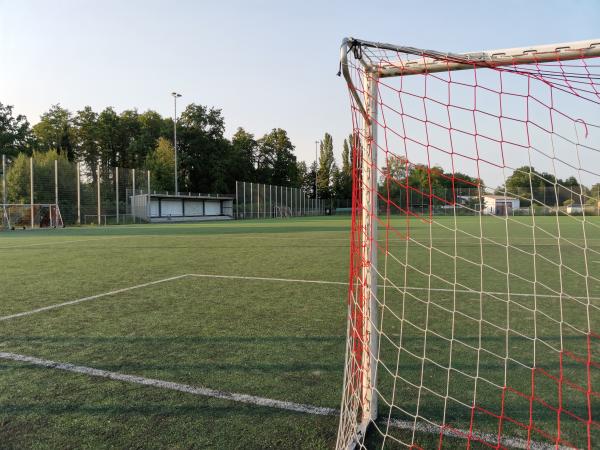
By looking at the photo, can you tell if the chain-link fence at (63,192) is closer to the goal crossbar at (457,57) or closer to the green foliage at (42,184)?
the green foliage at (42,184)

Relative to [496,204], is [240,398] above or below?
below

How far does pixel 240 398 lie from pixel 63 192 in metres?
27.8

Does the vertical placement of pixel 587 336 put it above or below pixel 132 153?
below

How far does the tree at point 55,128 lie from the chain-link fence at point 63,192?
30.4 m

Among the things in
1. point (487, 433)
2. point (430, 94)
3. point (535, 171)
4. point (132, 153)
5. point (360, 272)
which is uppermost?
point (132, 153)

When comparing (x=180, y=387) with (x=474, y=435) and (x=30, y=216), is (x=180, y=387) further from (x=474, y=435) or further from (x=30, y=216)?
(x=30, y=216)

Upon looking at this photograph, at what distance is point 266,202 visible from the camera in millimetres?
47500

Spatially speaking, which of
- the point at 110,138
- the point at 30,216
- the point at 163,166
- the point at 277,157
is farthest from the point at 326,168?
the point at 30,216

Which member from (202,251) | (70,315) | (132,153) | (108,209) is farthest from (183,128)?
(70,315)

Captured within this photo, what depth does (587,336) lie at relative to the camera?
386 cm

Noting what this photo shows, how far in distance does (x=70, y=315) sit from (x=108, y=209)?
88.4ft

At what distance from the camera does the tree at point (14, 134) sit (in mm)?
48094

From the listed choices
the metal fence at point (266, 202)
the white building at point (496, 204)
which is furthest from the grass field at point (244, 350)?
the metal fence at point (266, 202)

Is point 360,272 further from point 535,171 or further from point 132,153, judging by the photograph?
point 132,153
